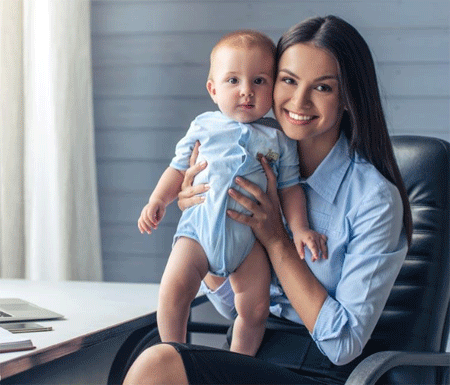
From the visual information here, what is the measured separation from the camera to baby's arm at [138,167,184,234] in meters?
1.84

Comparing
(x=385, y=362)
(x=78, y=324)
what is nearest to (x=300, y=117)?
(x=385, y=362)

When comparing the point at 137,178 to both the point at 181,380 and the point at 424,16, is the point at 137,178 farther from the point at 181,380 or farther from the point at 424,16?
the point at 181,380

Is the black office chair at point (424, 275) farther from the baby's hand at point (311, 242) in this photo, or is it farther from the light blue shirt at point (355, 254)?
the baby's hand at point (311, 242)

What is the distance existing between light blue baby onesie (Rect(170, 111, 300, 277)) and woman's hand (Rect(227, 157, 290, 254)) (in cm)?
A: 2

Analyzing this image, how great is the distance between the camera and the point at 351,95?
1.71m

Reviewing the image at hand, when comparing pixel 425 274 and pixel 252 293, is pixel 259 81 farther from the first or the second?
pixel 425 274

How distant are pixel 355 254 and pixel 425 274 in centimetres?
21

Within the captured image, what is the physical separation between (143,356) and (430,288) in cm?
70

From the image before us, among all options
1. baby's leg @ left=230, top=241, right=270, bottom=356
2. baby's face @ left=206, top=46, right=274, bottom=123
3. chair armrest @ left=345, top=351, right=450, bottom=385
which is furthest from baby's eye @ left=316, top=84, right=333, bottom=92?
chair armrest @ left=345, top=351, right=450, bottom=385

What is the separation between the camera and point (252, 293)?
1785 millimetres

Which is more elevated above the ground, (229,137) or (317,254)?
(229,137)

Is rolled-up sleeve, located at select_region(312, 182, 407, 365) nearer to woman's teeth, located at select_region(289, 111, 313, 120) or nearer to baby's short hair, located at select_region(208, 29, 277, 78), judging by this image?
woman's teeth, located at select_region(289, 111, 313, 120)

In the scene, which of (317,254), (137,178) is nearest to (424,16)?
(137,178)

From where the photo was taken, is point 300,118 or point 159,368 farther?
point 300,118
